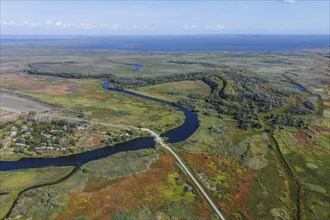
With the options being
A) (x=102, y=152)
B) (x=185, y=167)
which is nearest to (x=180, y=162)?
(x=185, y=167)

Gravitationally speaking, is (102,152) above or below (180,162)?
above

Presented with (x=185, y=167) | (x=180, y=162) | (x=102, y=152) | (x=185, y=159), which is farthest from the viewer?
(x=102, y=152)

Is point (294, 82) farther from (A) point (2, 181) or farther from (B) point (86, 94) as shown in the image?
(A) point (2, 181)

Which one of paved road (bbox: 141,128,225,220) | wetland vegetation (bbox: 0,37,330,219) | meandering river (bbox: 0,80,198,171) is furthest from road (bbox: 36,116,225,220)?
meandering river (bbox: 0,80,198,171)

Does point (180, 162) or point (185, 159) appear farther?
point (185, 159)

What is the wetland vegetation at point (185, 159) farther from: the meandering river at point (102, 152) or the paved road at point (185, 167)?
the meandering river at point (102, 152)

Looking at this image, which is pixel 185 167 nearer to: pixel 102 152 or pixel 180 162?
pixel 180 162

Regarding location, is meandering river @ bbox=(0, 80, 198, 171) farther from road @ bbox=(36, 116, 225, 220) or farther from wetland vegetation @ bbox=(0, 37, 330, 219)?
wetland vegetation @ bbox=(0, 37, 330, 219)


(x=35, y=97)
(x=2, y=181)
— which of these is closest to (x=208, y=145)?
(x=2, y=181)

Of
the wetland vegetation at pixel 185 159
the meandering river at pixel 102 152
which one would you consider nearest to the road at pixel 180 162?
the wetland vegetation at pixel 185 159

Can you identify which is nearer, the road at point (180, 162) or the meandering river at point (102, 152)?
the road at point (180, 162)

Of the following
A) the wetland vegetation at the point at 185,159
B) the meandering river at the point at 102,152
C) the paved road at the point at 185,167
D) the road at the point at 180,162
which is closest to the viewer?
the paved road at the point at 185,167
